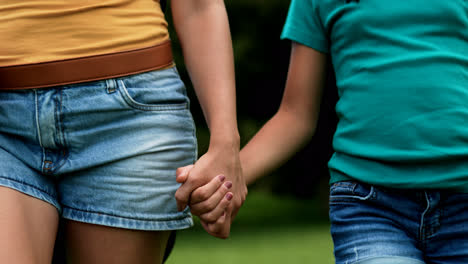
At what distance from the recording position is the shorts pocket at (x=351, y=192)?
2105 mm

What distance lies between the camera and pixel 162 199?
2.20 m

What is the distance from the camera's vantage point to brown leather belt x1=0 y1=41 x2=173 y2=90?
207 cm

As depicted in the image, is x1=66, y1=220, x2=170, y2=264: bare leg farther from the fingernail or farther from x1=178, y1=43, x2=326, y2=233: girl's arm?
→ x1=178, y1=43, x2=326, y2=233: girl's arm

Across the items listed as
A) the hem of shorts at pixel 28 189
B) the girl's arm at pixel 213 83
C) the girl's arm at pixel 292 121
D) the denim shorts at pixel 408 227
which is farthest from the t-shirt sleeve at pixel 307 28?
the hem of shorts at pixel 28 189

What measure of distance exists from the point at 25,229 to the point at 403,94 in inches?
43.9

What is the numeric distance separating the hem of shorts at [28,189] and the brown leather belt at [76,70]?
27 centimetres

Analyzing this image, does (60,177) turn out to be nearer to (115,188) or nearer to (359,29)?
(115,188)

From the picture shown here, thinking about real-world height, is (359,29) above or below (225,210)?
above

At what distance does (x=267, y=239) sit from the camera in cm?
1614

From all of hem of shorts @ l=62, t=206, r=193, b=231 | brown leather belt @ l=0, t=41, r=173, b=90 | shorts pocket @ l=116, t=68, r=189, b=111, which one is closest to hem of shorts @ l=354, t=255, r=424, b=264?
hem of shorts @ l=62, t=206, r=193, b=231

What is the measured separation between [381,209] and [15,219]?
39.4 inches

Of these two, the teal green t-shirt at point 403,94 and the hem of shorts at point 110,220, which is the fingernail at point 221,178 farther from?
the teal green t-shirt at point 403,94

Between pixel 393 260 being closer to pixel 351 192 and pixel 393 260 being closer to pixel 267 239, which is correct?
pixel 351 192

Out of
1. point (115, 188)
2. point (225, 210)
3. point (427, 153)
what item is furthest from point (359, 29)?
point (115, 188)
